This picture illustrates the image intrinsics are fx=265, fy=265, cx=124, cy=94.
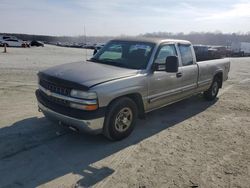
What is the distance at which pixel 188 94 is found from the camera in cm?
680

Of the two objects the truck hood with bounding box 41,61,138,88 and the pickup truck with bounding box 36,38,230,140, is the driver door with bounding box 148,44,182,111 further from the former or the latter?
the truck hood with bounding box 41,61,138,88

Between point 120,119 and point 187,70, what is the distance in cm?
249

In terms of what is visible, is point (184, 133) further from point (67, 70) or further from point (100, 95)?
point (67, 70)

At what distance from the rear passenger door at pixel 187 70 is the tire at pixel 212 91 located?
134 centimetres

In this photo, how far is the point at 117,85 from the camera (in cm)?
451

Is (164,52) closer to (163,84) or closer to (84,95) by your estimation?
(163,84)

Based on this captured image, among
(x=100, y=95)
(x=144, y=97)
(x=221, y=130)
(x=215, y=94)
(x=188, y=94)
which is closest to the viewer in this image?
(x=100, y=95)

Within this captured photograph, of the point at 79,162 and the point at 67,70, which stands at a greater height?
the point at 67,70

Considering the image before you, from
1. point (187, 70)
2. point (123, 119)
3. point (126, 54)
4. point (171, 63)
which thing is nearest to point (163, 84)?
point (171, 63)

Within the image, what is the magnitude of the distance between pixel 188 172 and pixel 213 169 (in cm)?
44

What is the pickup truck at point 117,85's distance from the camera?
169 inches

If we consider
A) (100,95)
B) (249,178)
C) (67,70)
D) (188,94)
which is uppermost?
(67,70)

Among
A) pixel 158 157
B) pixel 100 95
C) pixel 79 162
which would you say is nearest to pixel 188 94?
pixel 158 157

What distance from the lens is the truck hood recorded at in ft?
14.3
